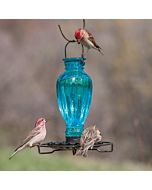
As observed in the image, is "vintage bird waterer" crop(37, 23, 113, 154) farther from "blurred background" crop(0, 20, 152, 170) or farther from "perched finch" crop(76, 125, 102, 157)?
"blurred background" crop(0, 20, 152, 170)

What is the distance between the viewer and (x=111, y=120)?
4500 millimetres

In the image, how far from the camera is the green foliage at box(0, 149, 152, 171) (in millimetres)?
4324

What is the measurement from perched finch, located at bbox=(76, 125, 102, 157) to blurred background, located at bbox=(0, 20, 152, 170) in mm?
2111

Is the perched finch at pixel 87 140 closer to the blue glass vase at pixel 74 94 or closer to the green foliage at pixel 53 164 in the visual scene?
the blue glass vase at pixel 74 94

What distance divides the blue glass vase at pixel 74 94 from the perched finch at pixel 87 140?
116mm

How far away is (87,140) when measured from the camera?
7.22 feet

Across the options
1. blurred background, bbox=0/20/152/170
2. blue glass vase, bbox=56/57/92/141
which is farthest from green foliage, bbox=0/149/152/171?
blue glass vase, bbox=56/57/92/141

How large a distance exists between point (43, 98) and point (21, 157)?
0.54m

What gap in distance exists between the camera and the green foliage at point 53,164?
432 cm

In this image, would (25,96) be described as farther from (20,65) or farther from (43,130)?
(43,130)

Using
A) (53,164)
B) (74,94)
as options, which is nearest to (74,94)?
(74,94)

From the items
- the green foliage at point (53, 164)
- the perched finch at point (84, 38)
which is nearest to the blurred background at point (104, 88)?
the green foliage at point (53, 164)

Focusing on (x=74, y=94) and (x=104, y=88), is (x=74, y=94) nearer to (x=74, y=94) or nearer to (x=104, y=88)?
(x=74, y=94)

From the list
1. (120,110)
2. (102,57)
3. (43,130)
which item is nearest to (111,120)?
(120,110)
